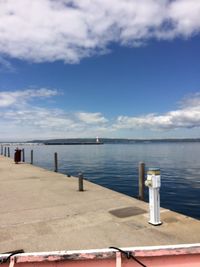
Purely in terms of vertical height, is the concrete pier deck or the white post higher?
the white post

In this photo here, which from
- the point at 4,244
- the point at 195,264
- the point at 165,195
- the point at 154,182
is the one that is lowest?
the point at 165,195

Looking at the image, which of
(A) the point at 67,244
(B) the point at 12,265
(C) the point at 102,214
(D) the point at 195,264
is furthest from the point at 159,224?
(B) the point at 12,265

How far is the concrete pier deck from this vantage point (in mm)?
6418

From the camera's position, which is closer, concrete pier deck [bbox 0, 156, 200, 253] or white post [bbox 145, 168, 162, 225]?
concrete pier deck [bbox 0, 156, 200, 253]

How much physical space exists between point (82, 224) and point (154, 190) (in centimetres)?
219

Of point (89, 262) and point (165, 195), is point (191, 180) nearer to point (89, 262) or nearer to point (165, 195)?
point (165, 195)

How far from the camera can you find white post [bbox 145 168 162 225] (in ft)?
24.3

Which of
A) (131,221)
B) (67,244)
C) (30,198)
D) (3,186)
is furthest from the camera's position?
(3,186)

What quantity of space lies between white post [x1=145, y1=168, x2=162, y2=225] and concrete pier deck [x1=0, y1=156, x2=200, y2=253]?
25 cm

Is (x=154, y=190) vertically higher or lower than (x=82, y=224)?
higher

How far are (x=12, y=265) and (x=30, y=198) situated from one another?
25.2ft

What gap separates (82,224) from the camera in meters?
7.75

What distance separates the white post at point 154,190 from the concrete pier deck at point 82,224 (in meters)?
0.25

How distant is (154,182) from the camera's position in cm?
740
